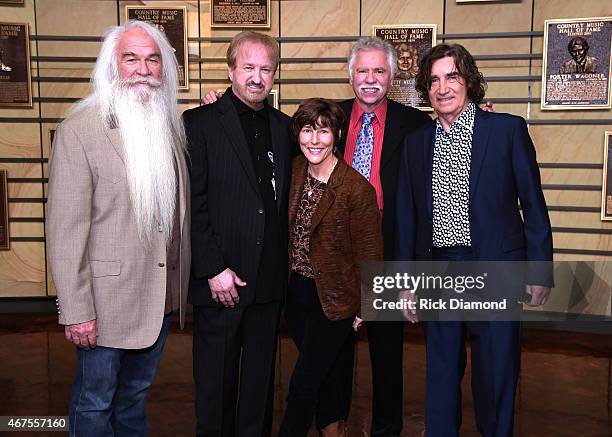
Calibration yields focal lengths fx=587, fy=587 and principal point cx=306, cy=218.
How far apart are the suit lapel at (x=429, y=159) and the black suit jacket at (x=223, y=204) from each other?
757 mm

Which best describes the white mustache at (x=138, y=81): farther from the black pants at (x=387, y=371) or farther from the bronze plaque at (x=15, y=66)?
the bronze plaque at (x=15, y=66)

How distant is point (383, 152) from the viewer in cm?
305

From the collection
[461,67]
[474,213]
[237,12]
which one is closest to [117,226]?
[474,213]

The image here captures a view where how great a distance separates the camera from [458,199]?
8.52ft

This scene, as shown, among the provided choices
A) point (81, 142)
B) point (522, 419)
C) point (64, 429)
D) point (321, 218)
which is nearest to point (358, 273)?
point (321, 218)

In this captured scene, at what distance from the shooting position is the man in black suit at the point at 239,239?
2621 mm

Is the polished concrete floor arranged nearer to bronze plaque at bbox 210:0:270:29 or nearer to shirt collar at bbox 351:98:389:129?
shirt collar at bbox 351:98:389:129

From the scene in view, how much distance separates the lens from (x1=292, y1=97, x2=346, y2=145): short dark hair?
8.71 ft

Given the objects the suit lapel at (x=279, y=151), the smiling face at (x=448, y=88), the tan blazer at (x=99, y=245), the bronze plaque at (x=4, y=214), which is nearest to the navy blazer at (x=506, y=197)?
the smiling face at (x=448, y=88)

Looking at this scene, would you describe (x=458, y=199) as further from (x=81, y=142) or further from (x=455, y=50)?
(x=81, y=142)

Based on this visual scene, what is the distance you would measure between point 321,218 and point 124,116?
0.94 metres

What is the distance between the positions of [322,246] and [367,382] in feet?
5.95

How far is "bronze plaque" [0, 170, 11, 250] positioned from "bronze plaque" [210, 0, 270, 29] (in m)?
2.66

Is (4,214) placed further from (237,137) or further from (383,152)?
(383,152)
